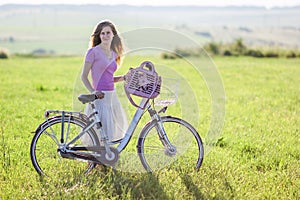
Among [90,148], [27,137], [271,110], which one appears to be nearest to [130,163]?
[90,148]

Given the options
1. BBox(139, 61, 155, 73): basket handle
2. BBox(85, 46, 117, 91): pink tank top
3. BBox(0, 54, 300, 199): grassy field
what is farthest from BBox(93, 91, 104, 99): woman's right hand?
BBox(0, 54, 300, 199): grassy field

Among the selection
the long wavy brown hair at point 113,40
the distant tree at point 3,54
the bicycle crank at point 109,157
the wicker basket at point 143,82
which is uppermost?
the long wavy brown hair at point 113,40

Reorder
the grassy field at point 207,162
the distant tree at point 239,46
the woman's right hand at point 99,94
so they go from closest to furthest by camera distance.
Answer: the grassy field at point 207,162 < the woman's right hand at point 99,94 < the distant tree at point 239,46

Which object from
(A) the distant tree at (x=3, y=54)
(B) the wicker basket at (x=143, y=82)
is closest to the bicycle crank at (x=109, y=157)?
(B) the wicker basket at (x=143, y=82)

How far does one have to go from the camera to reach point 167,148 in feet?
14.9

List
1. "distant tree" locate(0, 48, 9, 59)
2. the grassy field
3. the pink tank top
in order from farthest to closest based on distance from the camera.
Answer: "distant tree" locate(0, 48, 9, 59) < the pink tank top < the grassy field

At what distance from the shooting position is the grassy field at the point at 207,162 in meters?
4.09

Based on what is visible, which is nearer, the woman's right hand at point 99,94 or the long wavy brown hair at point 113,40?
the woman's right hand at point 99,94

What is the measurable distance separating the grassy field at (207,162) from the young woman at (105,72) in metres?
0.47

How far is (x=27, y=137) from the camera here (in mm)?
5926

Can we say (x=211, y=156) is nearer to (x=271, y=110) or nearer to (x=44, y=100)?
(x=271, y=110)

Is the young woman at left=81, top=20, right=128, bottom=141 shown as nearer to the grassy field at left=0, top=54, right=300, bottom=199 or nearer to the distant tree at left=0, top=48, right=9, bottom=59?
the grassy field at left=0, top=54, right=300, bottom=199

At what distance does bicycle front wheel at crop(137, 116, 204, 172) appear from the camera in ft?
14.6

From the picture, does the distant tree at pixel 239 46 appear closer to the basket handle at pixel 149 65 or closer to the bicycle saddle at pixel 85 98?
the basket handle at pixel 149 65
